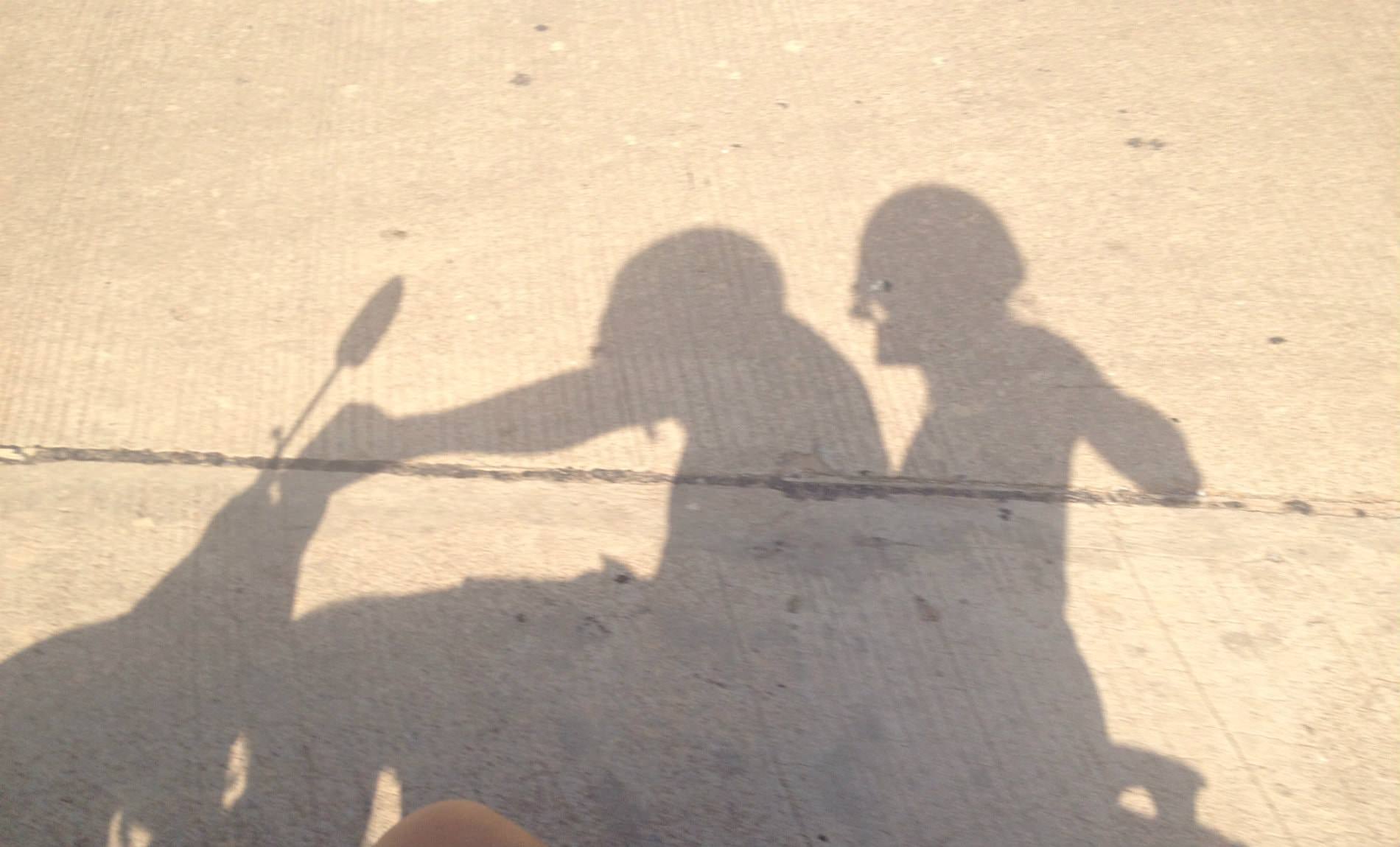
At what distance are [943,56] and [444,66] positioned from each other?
2.16m

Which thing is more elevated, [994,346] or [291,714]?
[994,346]

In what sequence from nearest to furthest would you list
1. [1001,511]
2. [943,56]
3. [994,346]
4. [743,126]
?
1. [1001,511]
2. [994,346]
3. [743,126]
4. [943,56]

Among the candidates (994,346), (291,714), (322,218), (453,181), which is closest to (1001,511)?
(994,346)

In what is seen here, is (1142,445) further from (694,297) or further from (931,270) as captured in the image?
(694,297)

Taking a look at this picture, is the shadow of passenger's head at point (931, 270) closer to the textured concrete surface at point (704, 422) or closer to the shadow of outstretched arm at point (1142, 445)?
the textured concrete surface at point (704, 422)

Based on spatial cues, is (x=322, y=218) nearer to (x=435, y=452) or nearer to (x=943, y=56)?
(x=435, y=452)

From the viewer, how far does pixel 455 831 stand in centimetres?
161

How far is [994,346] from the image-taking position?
3.67m

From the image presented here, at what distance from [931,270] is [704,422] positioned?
3.59ft

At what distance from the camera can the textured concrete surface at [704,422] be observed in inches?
106

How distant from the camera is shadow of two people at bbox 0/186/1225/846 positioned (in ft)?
8.54

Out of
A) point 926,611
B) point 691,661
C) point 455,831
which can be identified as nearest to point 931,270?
point 926,611

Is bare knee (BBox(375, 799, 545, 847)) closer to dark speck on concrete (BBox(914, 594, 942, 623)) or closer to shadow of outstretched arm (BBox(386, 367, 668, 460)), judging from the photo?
dark speck on concrete (BBox(914, 594, 942, 623))

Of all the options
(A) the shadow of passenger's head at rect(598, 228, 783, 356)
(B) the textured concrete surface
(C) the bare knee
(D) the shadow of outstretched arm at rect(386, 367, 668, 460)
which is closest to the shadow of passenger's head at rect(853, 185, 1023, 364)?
(B) the textured concrete surface
